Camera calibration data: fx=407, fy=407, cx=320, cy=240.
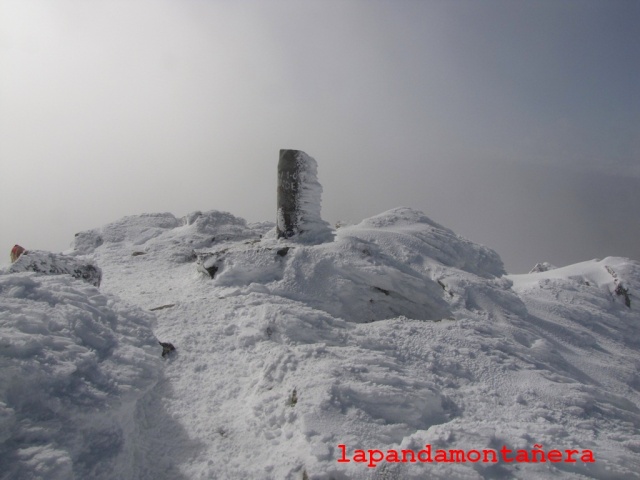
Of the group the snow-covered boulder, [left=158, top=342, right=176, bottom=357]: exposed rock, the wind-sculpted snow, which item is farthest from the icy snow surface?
the snow-covered boulder

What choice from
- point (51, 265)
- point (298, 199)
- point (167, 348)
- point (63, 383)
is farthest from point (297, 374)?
point (51, 265)

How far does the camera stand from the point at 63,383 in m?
4.57

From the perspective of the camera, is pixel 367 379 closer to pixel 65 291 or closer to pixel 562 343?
pixel 65 291

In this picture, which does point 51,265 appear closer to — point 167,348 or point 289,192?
point 167,348

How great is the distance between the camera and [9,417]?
388cm

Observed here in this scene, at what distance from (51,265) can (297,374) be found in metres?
6.28

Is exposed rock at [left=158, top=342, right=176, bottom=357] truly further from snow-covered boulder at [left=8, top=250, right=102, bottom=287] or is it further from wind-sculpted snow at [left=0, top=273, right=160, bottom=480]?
snow-covered boulder at [left=8, top=250, right=102, bottom=287]

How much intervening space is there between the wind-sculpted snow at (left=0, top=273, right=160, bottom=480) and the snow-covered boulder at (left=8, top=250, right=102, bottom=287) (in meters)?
3.06

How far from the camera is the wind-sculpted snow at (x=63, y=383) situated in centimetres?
387

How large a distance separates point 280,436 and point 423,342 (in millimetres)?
3304

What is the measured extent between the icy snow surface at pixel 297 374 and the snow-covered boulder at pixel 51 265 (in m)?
1.27

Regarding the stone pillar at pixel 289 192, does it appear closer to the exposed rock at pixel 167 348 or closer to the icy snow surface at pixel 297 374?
the icy snow surface at pixel 297 374

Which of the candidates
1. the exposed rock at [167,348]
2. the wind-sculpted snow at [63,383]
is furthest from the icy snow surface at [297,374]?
the exposed rock at [167,348]

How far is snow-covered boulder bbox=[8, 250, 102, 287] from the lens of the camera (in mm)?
8500
